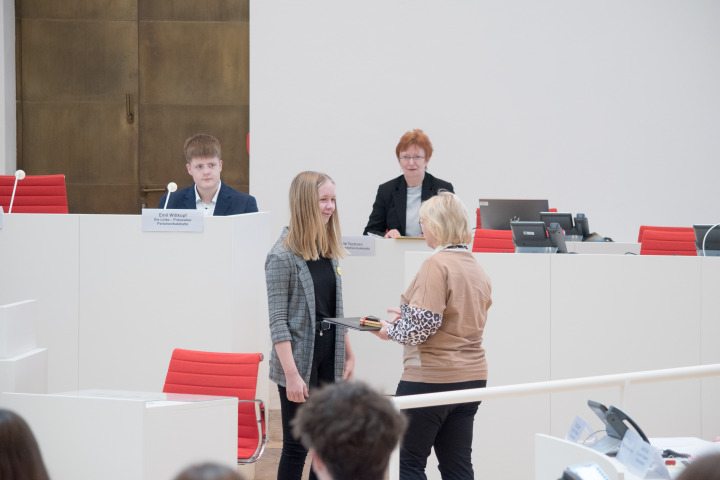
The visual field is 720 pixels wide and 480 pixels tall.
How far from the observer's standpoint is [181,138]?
8.73m

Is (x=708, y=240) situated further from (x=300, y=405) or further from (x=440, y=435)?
(x=300, y=405)

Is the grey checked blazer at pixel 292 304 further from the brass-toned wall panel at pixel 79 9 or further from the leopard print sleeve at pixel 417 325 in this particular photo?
the brass-toned wall panel at pixel 79 9

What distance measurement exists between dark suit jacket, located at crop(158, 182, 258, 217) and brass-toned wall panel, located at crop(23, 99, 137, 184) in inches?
178

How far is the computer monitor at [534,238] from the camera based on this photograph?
13.6 feet

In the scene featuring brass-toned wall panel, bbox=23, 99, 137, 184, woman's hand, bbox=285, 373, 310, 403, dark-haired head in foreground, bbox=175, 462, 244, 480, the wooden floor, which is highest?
brass-toned wall panel, bbox=23, 99, 137, 184

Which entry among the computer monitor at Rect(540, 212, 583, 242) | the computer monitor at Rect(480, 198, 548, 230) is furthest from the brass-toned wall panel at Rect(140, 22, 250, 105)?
the computer monitor at Rect(540, 212, 583, 242)

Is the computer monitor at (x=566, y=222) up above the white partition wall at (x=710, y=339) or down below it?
above

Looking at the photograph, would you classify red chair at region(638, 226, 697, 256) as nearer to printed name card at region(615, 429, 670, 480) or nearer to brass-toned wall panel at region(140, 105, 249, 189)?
printed name card at region(615, 429, 670, 480)

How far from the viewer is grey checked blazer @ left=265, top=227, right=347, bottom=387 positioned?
3.07 meters

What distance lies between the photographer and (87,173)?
342 inches

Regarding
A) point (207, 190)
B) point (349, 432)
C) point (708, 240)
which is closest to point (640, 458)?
point (349, 432)

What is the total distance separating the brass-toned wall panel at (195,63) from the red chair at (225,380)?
5580 millimetres

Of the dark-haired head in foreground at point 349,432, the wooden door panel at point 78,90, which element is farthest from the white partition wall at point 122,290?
the wooden door panel at point 78,90

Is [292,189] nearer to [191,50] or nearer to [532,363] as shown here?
[532,363]
